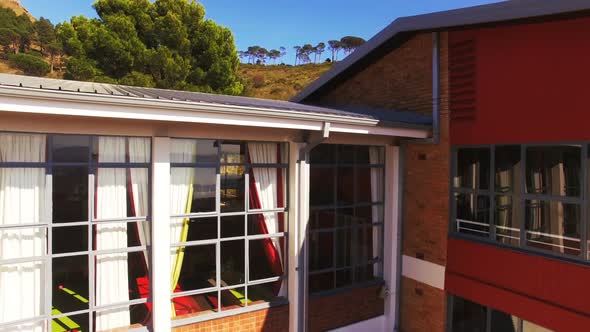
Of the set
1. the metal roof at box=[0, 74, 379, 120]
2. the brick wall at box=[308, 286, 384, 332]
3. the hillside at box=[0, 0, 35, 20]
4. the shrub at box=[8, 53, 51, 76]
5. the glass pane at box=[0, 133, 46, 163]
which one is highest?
the hillside at box=[0, 0, 35, 20]

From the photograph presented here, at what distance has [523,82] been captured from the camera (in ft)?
18.2

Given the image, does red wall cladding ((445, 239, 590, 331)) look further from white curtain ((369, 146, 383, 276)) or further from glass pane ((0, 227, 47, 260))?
glass pane ((0, 227, 47, 260))

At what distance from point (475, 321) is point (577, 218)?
Result: 2.35m

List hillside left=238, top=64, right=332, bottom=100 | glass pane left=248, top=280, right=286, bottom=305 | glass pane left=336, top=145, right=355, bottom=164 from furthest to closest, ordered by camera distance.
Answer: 1. hillside left=238, top=64, right=332, bottom=100
2. glass pane left=336, top=145, right=355, bottom=164
3. glass pane left=248, top=280, right=286, bottom=305

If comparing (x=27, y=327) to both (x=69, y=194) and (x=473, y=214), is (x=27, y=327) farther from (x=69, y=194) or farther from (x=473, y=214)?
(x=473, y=214)

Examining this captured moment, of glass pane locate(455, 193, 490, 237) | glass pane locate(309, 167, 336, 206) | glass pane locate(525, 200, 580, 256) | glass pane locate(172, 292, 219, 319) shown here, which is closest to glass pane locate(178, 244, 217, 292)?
glass pane locate(172, 292, 219, 319)

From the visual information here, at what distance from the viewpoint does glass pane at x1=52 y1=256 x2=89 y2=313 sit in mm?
5371

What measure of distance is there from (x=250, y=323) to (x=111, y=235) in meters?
2.42

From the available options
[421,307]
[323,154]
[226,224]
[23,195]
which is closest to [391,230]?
[421,307]

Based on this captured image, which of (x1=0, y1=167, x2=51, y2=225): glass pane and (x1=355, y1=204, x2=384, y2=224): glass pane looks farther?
(x1=355, y1=204, x2=384, y2=224): glass pane

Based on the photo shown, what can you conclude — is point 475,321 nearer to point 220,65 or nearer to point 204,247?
point 204,247

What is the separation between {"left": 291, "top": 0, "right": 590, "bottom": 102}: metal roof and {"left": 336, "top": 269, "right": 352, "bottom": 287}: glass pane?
440cm

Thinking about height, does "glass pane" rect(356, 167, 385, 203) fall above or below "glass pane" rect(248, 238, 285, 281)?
above

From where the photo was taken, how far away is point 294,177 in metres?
6.21
